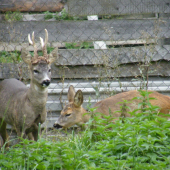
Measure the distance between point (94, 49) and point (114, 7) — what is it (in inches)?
35.2

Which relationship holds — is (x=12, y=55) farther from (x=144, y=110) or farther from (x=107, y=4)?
(x=144, y=110)

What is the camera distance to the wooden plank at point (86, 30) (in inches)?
259

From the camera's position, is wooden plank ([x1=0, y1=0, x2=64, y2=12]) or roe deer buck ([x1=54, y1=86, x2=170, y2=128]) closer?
roe deer buck ([x1=54, y1=86, x2=170, y2=128])

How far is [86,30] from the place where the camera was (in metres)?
6.70

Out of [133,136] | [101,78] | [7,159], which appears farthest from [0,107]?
[133,136]

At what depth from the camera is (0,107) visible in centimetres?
603

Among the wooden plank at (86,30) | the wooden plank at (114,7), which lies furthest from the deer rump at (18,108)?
the wooden plank at (114,7)

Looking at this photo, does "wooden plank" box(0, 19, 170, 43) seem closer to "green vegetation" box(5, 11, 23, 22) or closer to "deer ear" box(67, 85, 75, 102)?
"green vegetation" box(5, 11, 23, 22)

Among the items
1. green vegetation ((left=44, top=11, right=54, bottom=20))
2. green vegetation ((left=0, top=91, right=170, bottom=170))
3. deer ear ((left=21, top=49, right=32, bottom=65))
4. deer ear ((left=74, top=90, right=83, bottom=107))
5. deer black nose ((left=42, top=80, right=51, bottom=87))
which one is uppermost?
green vegetation ((left=44, top=11, right=54, bottom=20))

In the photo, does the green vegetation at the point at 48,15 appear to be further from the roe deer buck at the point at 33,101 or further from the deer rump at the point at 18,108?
the roe deer buck at the point at 33,101

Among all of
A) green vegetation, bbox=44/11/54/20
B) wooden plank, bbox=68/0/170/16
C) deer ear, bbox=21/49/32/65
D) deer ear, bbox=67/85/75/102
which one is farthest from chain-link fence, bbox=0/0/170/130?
green vegetation, bbox=44/11/54/20

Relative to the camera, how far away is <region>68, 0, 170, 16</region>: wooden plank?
6.63m

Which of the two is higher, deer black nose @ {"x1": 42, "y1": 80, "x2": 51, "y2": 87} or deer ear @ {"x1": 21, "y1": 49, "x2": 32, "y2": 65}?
deer ear @ {"x1": 21, "y1": 49, "x2": 32, "y2": 65}

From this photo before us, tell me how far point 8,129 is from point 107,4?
310 centimetres
